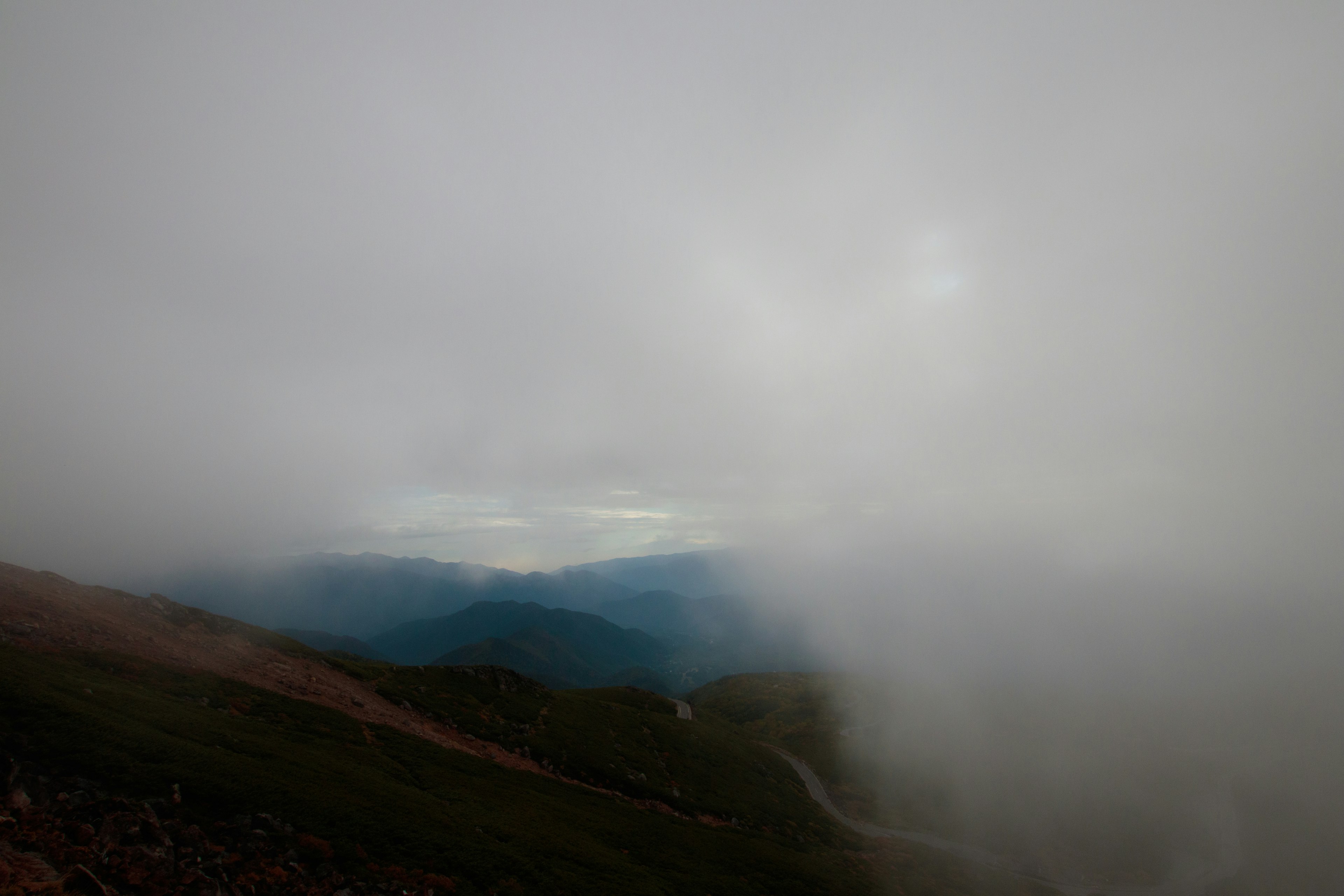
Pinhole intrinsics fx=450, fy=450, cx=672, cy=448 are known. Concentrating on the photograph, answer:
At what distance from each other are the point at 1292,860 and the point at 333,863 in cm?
24518

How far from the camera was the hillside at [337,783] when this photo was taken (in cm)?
2247

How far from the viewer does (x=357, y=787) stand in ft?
111

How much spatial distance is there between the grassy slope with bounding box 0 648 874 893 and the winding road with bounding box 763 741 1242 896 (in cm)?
5439

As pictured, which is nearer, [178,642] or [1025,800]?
[178,642]

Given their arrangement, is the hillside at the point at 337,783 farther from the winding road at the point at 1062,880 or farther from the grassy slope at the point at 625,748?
the winding road at the point at 1062,880

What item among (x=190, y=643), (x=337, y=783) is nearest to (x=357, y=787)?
(x=337, y=783)

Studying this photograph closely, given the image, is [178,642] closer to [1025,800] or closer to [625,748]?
[625,748]

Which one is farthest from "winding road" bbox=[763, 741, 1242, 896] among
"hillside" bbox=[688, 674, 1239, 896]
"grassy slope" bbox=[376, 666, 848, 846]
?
Answer: "grassy slope" bbox=[376, 666, 848, 846]

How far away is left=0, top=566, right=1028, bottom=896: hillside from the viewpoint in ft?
73.7

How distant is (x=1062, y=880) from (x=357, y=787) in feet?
478

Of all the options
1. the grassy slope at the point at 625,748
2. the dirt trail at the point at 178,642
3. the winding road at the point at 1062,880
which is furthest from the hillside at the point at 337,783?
the winding road at the point at 1062,880

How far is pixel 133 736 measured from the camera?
26.4 metres

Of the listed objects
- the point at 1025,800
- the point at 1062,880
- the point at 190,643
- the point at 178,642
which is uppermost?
the point at 178,642

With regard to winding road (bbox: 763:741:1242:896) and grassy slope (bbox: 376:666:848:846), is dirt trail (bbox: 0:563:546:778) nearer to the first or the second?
grassy slope (bbox: 376:666:848:846)
